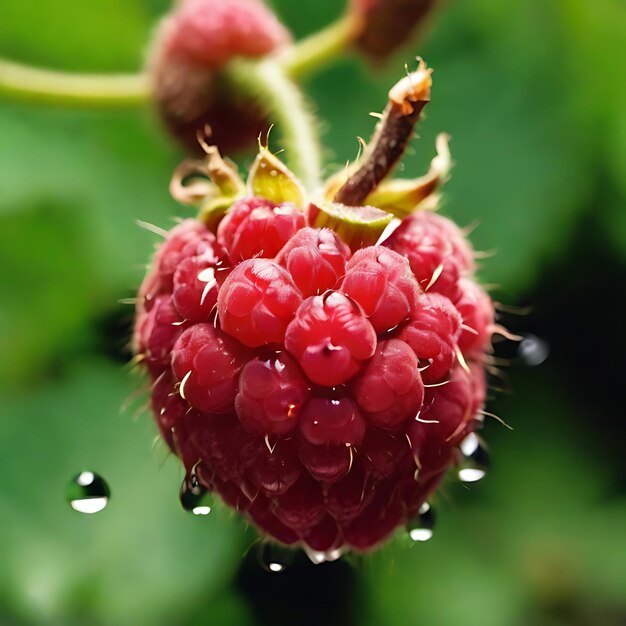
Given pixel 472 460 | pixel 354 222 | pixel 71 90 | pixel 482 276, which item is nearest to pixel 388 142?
pixel 354 222

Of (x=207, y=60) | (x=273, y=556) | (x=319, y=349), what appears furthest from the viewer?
(x=207, y=60)

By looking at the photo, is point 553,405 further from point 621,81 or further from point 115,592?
point 115,592

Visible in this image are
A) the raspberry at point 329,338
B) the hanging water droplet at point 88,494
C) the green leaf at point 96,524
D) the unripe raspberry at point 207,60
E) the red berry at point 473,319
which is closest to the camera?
the raspberry at point 329,338

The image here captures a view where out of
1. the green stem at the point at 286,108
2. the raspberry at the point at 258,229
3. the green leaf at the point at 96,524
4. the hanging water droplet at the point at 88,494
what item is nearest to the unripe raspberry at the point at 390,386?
the raspberry at the point at 258,229

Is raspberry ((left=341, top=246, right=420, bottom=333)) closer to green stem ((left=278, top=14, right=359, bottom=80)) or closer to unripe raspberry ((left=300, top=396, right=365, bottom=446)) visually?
unripe raspberry ((left=300, top=396, right=365, bottom=446))

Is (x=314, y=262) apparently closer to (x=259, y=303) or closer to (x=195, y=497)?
(x=259, y=303)

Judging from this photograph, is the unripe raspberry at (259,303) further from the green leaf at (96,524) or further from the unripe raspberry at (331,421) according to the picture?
the green leaf at (96,524)
